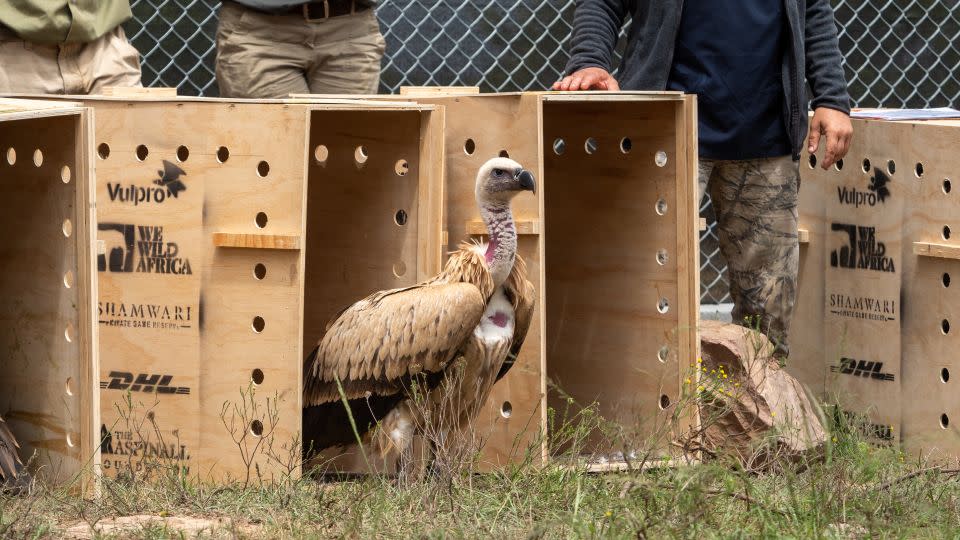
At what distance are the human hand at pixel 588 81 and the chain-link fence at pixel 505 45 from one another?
208cm

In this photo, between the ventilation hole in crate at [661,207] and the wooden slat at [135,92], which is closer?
the wooden slat at [135,92]

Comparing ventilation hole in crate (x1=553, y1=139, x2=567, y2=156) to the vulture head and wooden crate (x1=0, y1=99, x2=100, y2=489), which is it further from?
wooden crate (x1=0, y1=99, x2=100, y2=489)

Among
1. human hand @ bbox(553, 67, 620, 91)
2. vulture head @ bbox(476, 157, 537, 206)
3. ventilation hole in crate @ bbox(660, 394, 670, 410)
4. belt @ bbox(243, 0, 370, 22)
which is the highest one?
belt @ bbox(243, 0, 370, 22)

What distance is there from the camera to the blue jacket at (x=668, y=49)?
17.9ft

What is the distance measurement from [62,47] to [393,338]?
1.89 meters

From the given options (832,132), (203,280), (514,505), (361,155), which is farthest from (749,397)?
(203,280)

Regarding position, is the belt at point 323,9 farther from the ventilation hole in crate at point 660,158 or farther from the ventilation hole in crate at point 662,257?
the ventilation hole in crate at point 662,257

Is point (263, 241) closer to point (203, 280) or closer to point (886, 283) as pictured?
point (203, 280)

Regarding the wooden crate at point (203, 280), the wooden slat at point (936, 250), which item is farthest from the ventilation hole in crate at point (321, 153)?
the wooden slat at point (936, 250)

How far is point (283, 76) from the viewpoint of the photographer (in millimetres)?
6066

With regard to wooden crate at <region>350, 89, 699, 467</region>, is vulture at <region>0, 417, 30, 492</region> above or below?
below

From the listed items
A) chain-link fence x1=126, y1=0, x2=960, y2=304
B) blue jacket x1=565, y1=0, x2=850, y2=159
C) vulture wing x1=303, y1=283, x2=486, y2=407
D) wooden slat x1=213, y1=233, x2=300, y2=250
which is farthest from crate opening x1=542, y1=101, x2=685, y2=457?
chain-link fence x1=126, y1=0, x2=960, y2=304

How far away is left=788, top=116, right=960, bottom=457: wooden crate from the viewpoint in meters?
5.50

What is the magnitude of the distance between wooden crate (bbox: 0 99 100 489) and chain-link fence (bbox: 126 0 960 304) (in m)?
2.52
